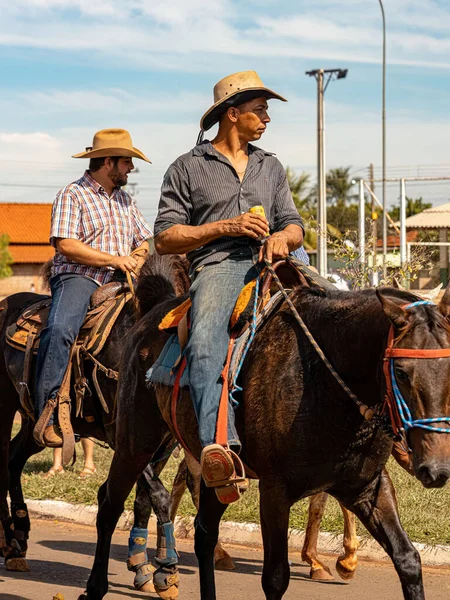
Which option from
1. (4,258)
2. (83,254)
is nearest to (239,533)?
(83,254)

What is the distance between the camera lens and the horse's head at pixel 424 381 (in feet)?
14.1

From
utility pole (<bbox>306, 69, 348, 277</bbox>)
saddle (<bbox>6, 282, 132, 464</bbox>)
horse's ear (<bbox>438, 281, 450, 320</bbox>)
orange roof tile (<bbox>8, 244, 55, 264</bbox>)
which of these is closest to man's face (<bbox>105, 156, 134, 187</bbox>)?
saddle (<bbox>6, 282, 132, 464</bbox>)

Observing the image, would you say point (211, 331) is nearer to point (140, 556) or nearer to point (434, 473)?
point (434, 473)

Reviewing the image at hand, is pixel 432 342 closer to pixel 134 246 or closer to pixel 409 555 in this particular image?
pixel 409 555

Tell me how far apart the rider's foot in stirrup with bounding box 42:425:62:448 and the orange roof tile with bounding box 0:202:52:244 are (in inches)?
2668

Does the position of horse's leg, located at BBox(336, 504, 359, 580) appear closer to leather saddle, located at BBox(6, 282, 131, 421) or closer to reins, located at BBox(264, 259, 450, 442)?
leather saddle, located at BBox(6, 282, 131, 421)

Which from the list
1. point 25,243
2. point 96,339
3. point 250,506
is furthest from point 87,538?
point 25,243

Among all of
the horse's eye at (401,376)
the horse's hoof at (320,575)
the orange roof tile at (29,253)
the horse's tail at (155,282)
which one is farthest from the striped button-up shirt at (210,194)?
the orange roof tile at (29,253)

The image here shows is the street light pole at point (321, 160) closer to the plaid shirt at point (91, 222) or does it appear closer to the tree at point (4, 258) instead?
the plaid shirt at point (91, 222)

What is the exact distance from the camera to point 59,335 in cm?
765

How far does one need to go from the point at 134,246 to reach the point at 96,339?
1.07m

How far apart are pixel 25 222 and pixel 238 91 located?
7436cm

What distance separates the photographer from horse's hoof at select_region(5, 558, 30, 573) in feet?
25.1

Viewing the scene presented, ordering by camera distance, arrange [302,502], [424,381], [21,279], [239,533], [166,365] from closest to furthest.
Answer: [424,381]
[166,365]
[239,533]
[302,502]
[21,279]
